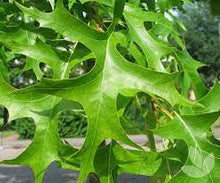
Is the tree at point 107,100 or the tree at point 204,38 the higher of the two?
the tree at point 107,100

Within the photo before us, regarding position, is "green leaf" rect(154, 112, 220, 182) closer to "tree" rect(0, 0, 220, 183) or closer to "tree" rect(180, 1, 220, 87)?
"tree" rect(0, 0, 220, 183)

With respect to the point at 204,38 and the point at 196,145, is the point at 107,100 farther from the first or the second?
the point at 204,38

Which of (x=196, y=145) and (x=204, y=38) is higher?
(x=196, y=145)

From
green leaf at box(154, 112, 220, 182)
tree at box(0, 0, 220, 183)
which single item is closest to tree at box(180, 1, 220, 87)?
tree at box(0, 0, 220, 183)

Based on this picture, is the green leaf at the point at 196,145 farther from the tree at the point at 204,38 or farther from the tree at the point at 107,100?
the tree at the point at 204,38

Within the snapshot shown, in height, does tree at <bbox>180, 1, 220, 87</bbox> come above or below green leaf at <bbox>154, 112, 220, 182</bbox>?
below

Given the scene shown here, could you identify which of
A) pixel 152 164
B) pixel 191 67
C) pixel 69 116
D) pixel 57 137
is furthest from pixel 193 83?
pixel 69 116

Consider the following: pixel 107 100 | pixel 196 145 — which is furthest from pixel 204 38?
pixel 107 100

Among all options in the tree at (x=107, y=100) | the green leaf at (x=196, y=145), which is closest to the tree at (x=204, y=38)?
the tree at (x=107, y=100)
